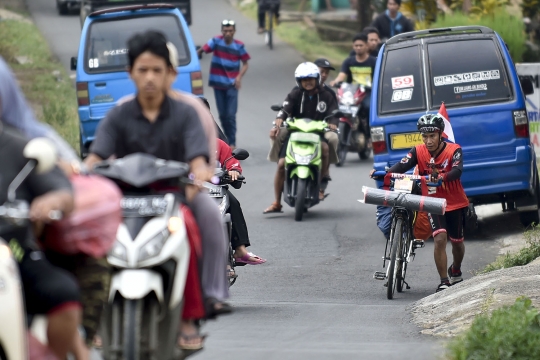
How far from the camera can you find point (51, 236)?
16.1ft

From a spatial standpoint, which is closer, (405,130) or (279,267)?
(279,267)

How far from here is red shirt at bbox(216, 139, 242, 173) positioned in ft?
32.0

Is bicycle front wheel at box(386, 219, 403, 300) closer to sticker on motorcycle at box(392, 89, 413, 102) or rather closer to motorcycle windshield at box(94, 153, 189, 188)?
sticker on motorcycle at box(392, 89, 413, 102)

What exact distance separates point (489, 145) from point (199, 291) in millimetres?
7725

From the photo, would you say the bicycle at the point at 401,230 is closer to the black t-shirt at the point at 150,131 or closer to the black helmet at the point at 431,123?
the black helmet at the point at 431,123

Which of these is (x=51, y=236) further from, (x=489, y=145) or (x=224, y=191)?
(x=489, y=145)

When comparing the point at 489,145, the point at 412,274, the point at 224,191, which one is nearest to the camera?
the point at 224,191

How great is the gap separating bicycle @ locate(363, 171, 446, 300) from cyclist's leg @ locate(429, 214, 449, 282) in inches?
6.9

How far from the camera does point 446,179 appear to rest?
10.6 metres

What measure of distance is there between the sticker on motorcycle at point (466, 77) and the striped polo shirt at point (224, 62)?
6516 millimetres

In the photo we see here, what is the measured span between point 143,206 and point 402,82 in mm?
8157

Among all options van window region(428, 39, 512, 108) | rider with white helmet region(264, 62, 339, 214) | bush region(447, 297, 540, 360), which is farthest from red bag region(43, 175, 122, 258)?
rider with white helmet region(264, 62, 339, 214)

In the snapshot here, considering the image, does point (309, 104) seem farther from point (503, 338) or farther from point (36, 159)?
point (36, 159)

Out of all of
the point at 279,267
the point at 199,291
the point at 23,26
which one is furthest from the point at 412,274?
the point at 23,26
